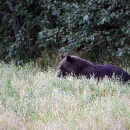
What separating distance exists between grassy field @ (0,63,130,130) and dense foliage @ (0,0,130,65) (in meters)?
4.11

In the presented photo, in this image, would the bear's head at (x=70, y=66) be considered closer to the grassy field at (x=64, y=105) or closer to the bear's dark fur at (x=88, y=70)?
the bear's dark fur at (x=88, y=70)

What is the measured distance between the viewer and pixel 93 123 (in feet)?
18.1

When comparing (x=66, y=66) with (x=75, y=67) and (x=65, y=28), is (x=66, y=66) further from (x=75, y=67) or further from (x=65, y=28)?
(x=65, y=28)

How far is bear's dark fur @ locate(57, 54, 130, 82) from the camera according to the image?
9.41m

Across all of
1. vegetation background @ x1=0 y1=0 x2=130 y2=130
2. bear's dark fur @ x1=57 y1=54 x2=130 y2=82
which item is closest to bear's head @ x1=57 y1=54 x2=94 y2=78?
bear's dark fur @ x1=57 y1=54 x2=130 y2=82

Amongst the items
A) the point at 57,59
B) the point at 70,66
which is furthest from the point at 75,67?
the point at 57,59

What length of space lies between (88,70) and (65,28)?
4.16m

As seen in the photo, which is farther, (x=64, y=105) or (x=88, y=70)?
(x=88, y=70)

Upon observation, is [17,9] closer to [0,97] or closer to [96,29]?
[96,29]

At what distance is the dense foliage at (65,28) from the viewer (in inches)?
474

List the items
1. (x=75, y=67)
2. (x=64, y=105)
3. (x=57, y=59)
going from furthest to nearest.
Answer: (x=57, y=59) → (x=75, y=67) → (x=64, y=105)

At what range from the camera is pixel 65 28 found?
44.6 feet

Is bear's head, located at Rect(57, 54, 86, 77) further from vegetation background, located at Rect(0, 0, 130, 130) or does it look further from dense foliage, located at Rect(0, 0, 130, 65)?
dense foliage, located at Rect(0, 0, 130, 65)

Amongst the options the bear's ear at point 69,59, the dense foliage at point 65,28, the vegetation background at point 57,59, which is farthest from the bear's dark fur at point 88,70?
the dense foliage at point 65,28
